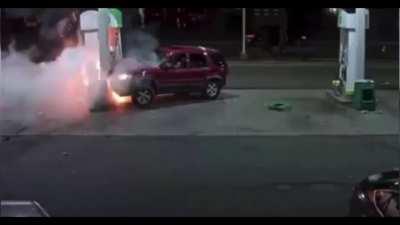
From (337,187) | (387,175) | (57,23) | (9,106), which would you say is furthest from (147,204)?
(57,23)

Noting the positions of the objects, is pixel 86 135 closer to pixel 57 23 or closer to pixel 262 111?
pixel 262 111

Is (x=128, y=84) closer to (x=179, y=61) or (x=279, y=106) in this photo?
(x=179, y=61)

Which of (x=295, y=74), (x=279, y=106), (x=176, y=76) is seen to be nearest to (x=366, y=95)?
(x=279, y=106)

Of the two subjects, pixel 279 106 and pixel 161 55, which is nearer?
pixel 279 106

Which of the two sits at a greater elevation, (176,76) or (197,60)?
(197,60)

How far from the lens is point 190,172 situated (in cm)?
1093

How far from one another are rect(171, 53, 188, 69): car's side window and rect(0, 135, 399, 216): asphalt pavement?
435 cm

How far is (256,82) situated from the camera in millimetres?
22266

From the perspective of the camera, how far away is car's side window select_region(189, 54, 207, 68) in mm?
18266

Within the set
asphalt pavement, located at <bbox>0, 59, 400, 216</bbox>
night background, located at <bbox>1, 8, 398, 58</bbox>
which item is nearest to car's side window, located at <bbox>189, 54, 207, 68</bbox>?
asphalt pavement, located at <bbox>0, 59, 400, 216</bbox>

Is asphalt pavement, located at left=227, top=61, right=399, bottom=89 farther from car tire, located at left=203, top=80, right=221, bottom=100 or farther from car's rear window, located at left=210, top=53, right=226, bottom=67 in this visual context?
car's rear window, located at left=210, top=53, right=226, bottom=67

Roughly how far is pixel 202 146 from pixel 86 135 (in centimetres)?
267

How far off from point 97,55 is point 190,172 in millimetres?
7638

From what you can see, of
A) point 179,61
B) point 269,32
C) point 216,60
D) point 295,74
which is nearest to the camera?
point 179,61
